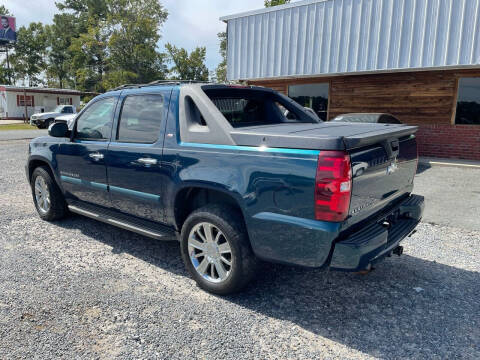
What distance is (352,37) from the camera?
11.3 metres

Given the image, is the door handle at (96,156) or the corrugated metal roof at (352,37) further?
the corrugated metal roof at (352,37)

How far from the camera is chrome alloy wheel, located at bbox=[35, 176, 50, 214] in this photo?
520cm

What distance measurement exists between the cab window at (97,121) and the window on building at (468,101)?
1052 centimetres

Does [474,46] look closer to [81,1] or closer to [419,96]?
[419,96]

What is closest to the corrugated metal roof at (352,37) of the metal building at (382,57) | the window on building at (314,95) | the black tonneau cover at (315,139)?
the metal building at (382,57)

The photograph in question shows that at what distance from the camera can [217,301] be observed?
3.23m

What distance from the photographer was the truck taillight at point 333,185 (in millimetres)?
2477

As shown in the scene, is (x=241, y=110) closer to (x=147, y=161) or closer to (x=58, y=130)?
(x=147, y=161)

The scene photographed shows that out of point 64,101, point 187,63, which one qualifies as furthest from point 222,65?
point 64,101

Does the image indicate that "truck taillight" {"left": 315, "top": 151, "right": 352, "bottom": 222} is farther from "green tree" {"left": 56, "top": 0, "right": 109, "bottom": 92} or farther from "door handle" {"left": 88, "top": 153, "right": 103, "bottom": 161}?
"green tree" {"left": 56, "top": 0, "right": 109, "bottom": 92}

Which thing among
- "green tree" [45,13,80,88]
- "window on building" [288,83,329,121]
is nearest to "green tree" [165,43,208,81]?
"green tree" [45,13,80,88]

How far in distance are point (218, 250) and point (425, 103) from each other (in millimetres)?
10518

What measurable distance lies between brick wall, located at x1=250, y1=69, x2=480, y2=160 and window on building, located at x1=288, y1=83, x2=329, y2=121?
2.99 feet

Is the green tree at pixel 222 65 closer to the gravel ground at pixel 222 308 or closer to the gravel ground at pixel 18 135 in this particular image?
the gravel ground at pixel 18 135
